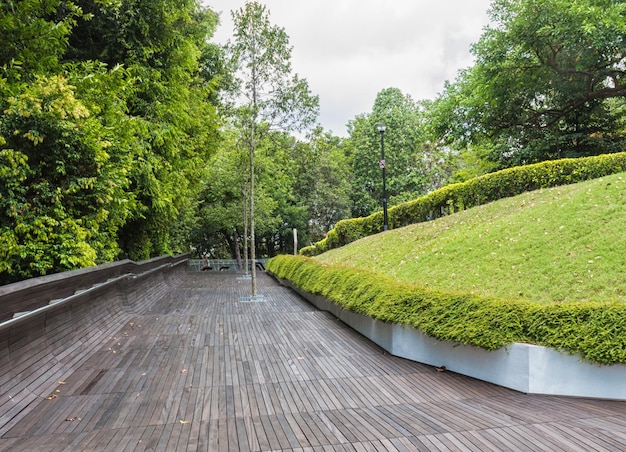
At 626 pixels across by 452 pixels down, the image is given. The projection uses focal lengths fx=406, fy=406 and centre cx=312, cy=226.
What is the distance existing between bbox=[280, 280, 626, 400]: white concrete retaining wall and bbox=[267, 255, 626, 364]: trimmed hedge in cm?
11

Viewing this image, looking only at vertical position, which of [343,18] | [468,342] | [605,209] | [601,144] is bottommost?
[468,342]

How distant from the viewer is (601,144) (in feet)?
43.3

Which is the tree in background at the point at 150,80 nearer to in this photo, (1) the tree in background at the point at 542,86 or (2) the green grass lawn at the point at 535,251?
(2) the green grass lawn at the point at 535,251

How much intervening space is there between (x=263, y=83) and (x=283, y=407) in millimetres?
8498

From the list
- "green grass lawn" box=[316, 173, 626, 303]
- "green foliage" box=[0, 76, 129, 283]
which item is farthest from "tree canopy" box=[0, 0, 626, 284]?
"green grass lawn" box=[316, 173, 626, 303]

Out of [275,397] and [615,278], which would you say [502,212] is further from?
[275,397]

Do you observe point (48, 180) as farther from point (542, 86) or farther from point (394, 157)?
point (394, 157)

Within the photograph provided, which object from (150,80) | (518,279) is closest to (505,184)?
(518,279)

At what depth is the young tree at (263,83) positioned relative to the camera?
9750 millimetres

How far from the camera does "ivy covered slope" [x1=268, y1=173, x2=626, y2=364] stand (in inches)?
134

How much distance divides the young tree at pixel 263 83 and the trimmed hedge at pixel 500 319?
5.35 m

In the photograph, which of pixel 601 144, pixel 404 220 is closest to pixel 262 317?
pixel 404 220

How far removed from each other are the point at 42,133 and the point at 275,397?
4581mm

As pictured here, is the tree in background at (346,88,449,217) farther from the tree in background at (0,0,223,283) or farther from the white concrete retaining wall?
the white concrete retaining wall
